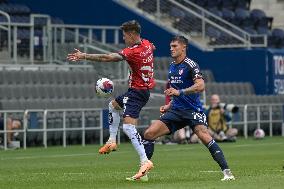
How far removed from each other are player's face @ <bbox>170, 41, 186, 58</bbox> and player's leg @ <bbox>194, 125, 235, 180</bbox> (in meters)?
1.02

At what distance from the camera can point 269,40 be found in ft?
130

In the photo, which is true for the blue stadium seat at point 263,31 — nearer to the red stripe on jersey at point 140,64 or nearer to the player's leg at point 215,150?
the red stripe on jersey at point 140,64

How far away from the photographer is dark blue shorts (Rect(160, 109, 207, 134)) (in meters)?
15.0

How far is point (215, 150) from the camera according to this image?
14883 mm

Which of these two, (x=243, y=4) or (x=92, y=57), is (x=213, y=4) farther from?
(x=92, y=57)

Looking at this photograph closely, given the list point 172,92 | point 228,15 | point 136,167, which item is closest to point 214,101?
point 228,15

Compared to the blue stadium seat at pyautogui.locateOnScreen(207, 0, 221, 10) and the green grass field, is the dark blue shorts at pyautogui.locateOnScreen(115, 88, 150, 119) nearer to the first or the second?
the green grass field

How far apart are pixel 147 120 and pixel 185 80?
14971mm

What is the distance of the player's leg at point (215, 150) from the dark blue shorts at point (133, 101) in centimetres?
88

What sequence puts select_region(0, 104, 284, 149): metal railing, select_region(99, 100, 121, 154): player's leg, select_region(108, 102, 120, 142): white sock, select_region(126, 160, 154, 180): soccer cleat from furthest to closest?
select_region(0, 104, 284, 149): metal railing, select_region(108, 102, 120, 142): white sock, select_region(99, 100, 121, 154): player's leg, select_region(126, 160, 154, 180): soccer cleat

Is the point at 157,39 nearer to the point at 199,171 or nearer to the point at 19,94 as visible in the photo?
the point at 19,94

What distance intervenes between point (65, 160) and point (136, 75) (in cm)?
613

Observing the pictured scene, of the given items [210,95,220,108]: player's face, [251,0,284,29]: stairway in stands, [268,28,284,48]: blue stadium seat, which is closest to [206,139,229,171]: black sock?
[210,95,220,108]: player's face

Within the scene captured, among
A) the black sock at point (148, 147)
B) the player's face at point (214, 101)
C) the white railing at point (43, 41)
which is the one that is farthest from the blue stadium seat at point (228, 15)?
the black sock at point (148, 147)
